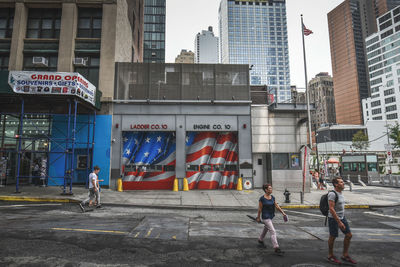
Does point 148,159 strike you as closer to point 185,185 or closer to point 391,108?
point 185,185

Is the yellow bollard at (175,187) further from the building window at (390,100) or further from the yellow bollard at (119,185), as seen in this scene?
the building window at (390,100)

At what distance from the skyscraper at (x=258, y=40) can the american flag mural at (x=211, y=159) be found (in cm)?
14199

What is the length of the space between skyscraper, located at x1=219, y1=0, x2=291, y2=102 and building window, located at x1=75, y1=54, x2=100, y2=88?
14191 cm

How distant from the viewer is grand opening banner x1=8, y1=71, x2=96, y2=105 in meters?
12.5

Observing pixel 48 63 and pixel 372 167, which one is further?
pixel 372 167

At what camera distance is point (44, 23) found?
18.3 metres

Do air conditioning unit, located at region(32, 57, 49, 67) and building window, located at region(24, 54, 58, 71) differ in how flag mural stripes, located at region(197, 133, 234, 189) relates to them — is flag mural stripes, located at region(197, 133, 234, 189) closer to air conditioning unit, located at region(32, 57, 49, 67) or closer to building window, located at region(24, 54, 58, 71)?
building window, located at region(24, 54, 58, 71)

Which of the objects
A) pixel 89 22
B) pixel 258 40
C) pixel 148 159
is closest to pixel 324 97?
pixel 258 40

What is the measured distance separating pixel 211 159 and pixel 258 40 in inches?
6091

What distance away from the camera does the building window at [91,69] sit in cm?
1783

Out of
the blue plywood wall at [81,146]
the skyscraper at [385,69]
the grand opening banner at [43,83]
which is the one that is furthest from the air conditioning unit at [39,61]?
the skyscraper at [385,69]

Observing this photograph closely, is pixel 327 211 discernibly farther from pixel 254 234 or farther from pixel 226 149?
pixel 226 149

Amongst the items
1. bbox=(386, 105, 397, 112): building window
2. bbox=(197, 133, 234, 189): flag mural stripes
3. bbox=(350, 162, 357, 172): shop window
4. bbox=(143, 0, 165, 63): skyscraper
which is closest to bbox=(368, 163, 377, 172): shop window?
bbox=(350, 162, 357, 172): shop window

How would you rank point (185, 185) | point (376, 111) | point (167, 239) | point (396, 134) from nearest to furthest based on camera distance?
point (167, 239), point (185, 185), point (396, 134), point (376, 111)
